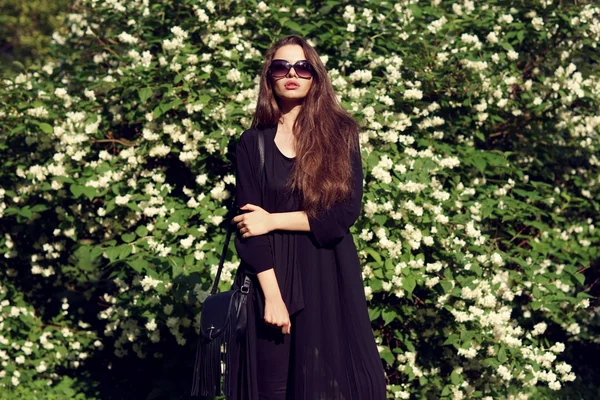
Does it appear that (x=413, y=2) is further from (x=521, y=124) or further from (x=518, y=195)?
(x=518, y=195)

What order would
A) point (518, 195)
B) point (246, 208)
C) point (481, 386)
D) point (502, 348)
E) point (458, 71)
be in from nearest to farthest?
point (246, 208)
point (502, 348)
point (481, 386)
point (458, 71)
point (518, 195)

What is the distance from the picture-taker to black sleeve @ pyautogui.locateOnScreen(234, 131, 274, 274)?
344cm

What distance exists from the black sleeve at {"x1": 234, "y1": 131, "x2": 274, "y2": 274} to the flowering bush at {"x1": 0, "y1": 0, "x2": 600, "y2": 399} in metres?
1.59

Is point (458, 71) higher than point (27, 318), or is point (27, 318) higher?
point (458, 71)

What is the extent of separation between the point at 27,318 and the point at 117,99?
186 centimetres

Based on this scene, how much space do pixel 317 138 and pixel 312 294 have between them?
638mm

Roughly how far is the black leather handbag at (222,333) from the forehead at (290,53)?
0.33 m

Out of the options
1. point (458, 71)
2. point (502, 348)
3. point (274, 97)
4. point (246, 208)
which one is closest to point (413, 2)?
point (458, 71)

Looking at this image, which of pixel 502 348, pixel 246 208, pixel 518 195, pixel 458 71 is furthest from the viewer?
pixel 518 195

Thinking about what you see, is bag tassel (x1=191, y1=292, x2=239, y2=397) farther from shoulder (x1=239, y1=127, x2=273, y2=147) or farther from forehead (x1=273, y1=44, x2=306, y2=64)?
forehead (x1=273, y1=44, x2=306, y2=64)

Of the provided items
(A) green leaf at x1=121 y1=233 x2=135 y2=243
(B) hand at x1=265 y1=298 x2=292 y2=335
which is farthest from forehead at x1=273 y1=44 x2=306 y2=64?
(A) green leaf at x1=121 y1=233 x2=135 y2=243

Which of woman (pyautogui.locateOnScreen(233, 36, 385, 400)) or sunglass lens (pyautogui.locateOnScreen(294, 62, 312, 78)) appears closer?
woman (pyautogui.locateOnScreen(233, 36, 385, 400))

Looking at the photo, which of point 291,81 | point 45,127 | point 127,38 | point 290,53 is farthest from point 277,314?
point 127,38

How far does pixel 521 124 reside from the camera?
6.52m
